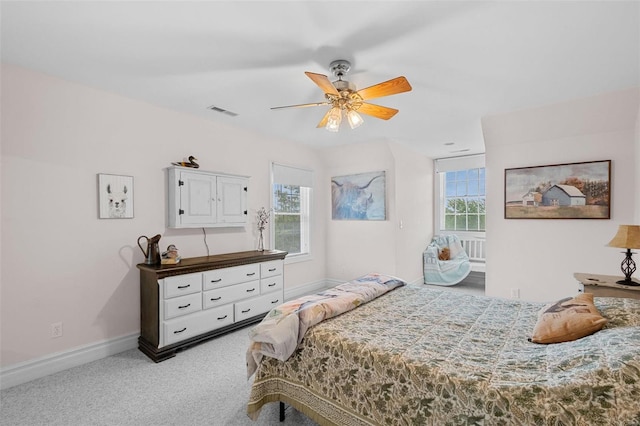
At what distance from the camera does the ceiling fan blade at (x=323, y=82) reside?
196 cm

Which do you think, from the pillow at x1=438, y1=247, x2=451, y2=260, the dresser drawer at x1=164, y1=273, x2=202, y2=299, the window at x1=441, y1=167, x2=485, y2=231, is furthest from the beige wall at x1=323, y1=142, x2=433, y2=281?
the dresser drawer at x1=164, y1=273, x2=202, y2=299

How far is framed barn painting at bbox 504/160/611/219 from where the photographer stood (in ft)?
11.0

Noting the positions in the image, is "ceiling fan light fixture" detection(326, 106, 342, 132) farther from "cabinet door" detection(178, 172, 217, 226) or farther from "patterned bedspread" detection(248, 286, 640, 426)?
"cabinet door" detection(178, 172, 217, 226)

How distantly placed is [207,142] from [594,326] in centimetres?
399

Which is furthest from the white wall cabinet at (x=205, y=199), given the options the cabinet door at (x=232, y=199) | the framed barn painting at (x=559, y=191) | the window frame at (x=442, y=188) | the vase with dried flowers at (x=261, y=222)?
the window frame at (x=442, y=188)

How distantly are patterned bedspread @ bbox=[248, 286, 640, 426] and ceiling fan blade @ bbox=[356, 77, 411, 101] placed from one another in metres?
1.69

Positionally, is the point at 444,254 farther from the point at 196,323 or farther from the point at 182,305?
the point at 182,305

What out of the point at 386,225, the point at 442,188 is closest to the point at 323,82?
the point at 386,225

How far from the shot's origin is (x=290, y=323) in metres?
1.88

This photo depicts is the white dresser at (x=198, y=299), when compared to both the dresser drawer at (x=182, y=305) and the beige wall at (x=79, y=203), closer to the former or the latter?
the dresser drawer at (x=182, y=305)

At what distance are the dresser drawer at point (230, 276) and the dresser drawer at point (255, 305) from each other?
0.93 ft

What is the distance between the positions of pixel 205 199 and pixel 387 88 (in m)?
2.49

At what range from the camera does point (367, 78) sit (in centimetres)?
259

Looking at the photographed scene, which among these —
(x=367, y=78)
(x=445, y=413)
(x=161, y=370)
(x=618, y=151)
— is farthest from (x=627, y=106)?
(x=161, y=370)
